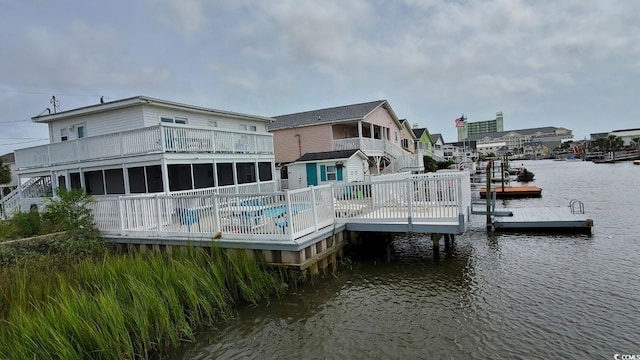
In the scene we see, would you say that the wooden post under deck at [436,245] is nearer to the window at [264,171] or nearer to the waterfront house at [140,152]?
the waterfront house at [140,152]

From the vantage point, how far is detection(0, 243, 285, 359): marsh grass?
17.5 ft

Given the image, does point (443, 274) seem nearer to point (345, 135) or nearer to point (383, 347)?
point (383, 347)

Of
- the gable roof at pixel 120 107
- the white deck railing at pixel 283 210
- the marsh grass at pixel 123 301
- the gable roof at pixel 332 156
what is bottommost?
the marsh grass at pixel 123 301

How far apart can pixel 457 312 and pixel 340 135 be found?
2232 centimetres

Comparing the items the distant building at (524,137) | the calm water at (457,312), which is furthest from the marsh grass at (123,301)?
the distant building at (524,137)

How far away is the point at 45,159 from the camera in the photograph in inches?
683

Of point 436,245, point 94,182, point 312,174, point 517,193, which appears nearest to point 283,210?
point 436,245

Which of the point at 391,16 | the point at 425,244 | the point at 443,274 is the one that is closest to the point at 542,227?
the point at 425,244

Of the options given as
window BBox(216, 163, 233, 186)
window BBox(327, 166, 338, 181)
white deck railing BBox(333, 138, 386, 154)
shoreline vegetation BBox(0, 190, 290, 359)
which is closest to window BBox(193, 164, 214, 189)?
window BBox(216, 163, 233, 186)

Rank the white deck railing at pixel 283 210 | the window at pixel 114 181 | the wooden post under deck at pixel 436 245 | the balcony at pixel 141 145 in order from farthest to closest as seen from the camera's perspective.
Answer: the window at pixel 114 181 < the balcony at pixel 141 145 < the wooden post under deck at pixel 436 245 < the white deck railing at pixel 283 210

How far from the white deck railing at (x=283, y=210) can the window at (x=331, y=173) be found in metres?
11.4

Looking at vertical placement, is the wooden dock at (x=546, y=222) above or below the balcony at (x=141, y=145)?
below

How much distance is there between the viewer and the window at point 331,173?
23438 mm

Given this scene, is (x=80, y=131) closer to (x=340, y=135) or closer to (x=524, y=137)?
(x=340, y=135)
